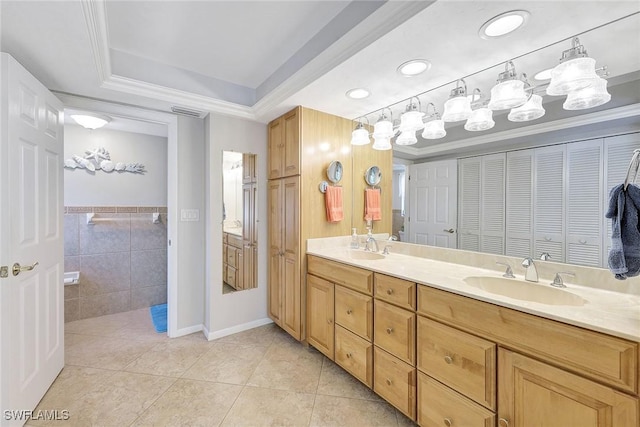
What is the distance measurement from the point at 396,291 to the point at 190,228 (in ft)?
6.78

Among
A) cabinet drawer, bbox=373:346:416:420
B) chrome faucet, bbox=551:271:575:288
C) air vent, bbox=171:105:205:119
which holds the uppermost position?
air vent, bbox=171:105:205:119

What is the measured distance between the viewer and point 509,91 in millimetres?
1445

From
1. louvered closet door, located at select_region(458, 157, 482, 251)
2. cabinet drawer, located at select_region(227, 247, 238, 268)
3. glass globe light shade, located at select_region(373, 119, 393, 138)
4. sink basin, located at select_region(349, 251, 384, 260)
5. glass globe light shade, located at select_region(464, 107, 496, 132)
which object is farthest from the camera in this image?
cabinet drawer, located at select_region(227, 247, 238, 268)

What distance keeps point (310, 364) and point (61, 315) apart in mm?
1945

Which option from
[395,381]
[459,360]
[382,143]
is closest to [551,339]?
[459,360]

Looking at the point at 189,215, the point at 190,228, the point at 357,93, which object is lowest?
the point at 190,228

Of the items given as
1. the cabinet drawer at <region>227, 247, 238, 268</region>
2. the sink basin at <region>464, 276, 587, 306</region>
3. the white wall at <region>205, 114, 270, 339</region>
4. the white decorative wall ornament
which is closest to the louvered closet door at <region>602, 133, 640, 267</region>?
the sink basin at <region>464, 276, 587, 306</region>

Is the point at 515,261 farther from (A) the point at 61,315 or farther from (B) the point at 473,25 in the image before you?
(A) the point at 61,315

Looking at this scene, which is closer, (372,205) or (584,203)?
(584,203)

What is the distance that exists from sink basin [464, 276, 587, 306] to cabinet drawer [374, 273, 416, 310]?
0.32 metres

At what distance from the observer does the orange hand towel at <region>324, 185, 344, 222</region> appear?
246cm

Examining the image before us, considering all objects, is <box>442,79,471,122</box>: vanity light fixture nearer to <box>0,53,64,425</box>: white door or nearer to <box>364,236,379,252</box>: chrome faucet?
<box>364,236,379,252</box>: chrome faucet

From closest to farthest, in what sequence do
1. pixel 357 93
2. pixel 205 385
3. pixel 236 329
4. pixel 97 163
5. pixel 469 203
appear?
pixel 469 203
pixel 205 385
pixel 357 93
pixel 236 329
pixel 97 163

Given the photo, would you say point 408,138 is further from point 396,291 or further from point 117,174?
point 117,174
